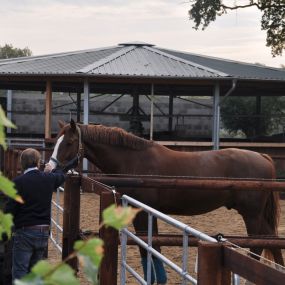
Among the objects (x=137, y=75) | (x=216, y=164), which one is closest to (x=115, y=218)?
(x=216, y=164)

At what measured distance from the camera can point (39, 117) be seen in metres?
23.7

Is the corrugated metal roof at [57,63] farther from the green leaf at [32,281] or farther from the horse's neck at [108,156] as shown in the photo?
the green leaf at [32,281]

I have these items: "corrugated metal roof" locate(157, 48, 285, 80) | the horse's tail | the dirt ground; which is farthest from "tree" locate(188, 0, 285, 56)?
the horse's tail

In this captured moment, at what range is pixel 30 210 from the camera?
507 centimetres

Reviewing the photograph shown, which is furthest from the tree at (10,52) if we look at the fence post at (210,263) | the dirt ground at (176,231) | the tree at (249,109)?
the fence post at (210,263)

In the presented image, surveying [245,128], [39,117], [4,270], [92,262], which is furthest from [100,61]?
[92,262]

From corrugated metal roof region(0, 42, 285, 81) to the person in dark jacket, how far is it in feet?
37.6

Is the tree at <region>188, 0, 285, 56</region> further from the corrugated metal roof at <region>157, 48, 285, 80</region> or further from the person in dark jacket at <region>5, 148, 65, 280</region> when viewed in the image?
the person in dark jacket at <region>5, 148, 65, 280</region>

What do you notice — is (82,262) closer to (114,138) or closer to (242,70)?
(114,138)

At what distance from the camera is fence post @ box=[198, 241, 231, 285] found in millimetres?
2484

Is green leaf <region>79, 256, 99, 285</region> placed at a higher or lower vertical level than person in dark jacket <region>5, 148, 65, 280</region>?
higher

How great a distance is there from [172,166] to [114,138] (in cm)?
75

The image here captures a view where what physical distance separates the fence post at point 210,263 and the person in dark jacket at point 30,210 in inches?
107

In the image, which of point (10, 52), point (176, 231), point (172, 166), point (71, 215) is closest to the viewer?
point (71, 215)
